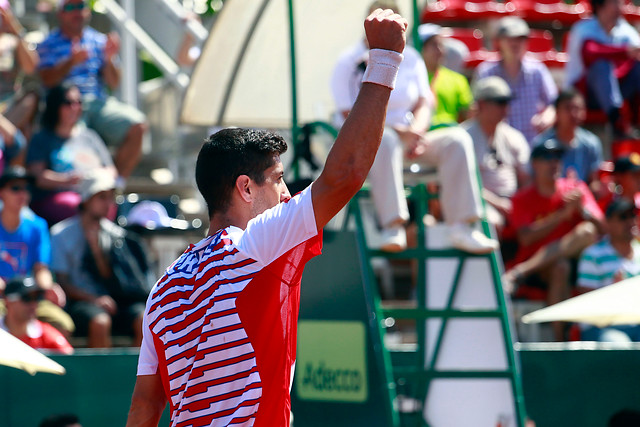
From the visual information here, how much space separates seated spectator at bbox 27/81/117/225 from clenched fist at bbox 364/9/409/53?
574cm

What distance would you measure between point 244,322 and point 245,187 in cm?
34

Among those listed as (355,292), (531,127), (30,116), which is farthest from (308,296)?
(531,127)

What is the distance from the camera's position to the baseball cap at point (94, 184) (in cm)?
759

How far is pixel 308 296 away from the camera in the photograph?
6.36m

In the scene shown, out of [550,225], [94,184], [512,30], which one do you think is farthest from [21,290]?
[512,30]

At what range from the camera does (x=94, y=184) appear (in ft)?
25.1

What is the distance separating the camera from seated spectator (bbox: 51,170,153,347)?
743cm

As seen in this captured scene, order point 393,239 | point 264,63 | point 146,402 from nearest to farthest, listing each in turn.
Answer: point 146,402 → point 393,239 → point 264,63

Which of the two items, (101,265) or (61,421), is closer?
(61,421)

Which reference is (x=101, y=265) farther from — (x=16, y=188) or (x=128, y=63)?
(x=128, y=63)

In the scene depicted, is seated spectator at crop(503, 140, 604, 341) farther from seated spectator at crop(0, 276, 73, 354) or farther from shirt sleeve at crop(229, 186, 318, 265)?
shirt sleeve at crop(229, 186, 318, 265)

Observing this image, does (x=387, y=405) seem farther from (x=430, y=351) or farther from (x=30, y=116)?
(x=30, y=116)

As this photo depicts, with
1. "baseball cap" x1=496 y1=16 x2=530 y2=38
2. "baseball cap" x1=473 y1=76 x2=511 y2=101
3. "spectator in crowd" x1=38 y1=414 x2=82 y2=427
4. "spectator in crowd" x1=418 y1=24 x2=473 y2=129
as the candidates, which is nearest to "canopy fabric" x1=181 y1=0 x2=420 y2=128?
"baseball cap" x1=473 y1=76 x2=511 y2=101

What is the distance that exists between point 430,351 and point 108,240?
2414mm
